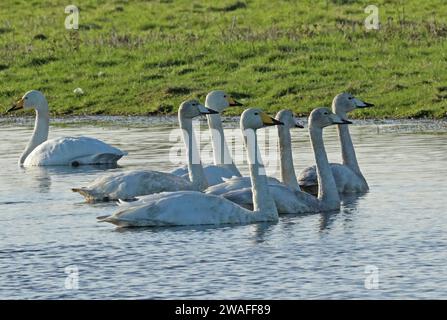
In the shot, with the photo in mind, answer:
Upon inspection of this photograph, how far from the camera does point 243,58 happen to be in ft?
93.1

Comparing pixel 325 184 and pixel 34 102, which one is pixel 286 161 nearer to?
pixel 325 184

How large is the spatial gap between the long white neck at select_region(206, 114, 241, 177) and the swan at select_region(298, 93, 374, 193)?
2.71ft

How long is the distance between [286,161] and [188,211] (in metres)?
2.25

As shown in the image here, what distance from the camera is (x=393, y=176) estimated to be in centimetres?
1722

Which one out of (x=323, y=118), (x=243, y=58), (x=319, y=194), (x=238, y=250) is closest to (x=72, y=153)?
(x=323, y=118)

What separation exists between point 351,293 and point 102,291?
6.39ft

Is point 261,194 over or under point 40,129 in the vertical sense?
under

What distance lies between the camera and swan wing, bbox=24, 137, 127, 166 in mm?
19312

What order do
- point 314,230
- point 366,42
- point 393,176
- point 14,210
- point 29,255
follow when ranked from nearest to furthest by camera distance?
point 29,255, point 314,230, point 14,210, point 393,176, point 366,42

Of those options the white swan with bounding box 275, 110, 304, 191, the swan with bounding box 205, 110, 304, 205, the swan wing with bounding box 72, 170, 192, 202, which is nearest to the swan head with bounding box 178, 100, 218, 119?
the swan wing with bounding box 72, 170, 192, 202

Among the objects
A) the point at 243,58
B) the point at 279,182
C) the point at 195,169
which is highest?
the point at 243,58
